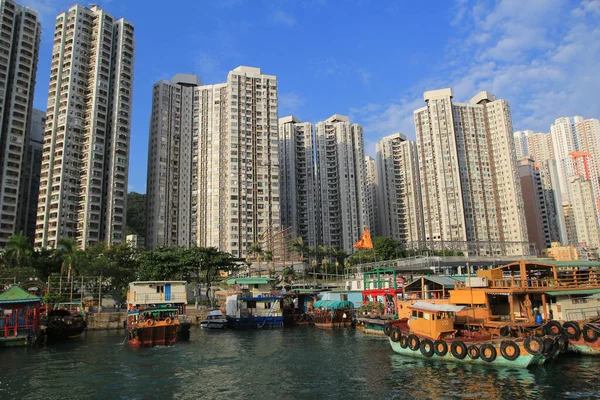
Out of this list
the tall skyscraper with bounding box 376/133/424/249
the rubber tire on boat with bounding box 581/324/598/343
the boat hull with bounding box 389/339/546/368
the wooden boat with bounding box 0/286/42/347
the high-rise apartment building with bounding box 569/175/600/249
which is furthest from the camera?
the high-rise apartment building with bounding box 569/175/600/249

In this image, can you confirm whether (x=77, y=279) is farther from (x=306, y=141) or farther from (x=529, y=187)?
(x=529, y=187)

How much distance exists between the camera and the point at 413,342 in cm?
3106

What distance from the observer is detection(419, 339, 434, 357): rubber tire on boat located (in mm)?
29875

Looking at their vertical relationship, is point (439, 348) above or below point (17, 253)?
below

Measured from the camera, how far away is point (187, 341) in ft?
140

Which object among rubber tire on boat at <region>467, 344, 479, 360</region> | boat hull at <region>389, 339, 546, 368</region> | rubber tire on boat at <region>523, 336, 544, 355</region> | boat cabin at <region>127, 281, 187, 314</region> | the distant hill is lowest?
boat hull at <region>389, 339, 546, 368</region>

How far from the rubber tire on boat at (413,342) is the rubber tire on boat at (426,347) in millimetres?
329

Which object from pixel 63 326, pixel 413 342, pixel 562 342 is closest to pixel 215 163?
pixel 63 326

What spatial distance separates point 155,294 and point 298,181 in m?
91.1

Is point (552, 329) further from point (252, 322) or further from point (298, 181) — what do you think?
point (298, 181)

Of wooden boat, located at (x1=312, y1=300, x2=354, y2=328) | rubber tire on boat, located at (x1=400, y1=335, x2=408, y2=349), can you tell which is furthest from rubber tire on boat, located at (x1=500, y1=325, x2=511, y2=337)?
wooden boat, located at (x1=312, y1=300, x2=354, y2=328)

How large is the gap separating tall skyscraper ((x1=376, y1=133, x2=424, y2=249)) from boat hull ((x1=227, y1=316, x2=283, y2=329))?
101 meters

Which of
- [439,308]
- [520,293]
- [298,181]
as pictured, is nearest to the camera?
[439,308]

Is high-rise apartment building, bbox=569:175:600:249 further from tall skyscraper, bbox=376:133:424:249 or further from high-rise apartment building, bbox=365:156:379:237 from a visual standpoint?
high-rise apartment building, bbox=365:156:379:237
